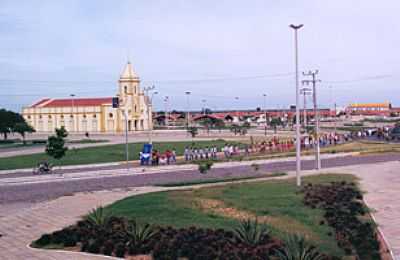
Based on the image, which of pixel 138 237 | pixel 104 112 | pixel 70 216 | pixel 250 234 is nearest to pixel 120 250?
pixel 138 237

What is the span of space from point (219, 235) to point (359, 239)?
Result: 320 centimetres

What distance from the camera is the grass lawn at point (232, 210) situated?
14.8 metres

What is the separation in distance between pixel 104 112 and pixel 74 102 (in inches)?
355

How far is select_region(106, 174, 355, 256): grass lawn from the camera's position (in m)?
14.8

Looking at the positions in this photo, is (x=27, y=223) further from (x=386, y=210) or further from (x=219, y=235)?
(x=386, y=210)

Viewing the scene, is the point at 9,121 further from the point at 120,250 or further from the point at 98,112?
the point at 120,250

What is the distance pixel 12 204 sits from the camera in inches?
868

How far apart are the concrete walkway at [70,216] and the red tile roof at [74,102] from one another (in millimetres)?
79054

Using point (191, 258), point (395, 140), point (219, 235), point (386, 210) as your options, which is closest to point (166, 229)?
point (219, 235)

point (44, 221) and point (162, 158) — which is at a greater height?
point (162, 158)

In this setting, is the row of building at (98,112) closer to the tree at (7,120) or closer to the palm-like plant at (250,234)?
the tree at (7,120)

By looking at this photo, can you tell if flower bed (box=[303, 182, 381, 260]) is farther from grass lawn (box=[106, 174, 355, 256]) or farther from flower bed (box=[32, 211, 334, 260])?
flower bed (box=[32, 211, 334, 260])

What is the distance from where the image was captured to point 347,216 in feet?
54.1

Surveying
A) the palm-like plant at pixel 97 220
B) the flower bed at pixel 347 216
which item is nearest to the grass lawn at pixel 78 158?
the flower bed at pixel 347 216
